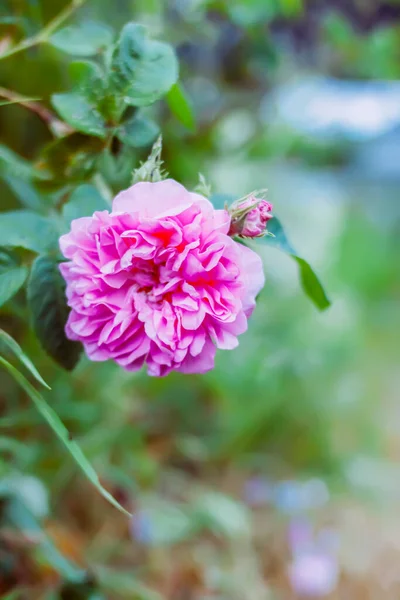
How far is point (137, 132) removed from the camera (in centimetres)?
28

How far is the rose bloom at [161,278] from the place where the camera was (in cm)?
21

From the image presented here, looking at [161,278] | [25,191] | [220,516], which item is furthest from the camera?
[220,516]

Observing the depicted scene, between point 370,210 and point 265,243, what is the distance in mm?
1052

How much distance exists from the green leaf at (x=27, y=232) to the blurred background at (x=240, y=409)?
49mm

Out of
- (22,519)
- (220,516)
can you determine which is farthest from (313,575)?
(22,519)

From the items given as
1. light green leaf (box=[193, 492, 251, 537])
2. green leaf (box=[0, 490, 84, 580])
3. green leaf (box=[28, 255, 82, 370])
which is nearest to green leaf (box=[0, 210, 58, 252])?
green leaf (box=[28, 255, 82, 370])

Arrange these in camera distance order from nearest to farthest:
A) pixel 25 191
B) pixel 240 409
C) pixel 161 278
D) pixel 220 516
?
pixel 161 278 < pixel 25 191 < pixel 220 516 < pixel 240 409

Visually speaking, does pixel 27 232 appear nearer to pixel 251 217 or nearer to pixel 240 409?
pixel 251 217

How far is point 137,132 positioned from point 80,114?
0.03 metres

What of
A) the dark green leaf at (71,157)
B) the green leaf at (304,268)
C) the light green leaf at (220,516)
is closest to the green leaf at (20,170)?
the dark green leaf at (71,157)

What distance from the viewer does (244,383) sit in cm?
69

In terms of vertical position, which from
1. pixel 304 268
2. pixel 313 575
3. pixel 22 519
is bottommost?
pixel 313 575

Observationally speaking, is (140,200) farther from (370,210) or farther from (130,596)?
(370,210)

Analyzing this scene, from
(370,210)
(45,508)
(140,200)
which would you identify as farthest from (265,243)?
(370,210)
